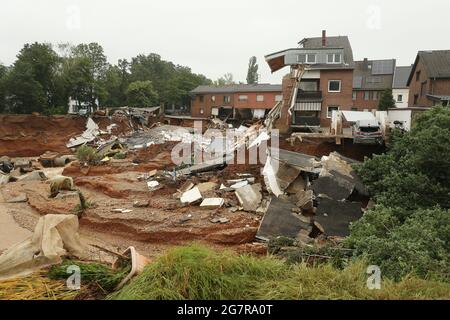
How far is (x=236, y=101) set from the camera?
46.7 metres

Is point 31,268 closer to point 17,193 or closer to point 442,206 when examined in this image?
point 442,206

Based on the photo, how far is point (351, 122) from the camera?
18969 millimetres

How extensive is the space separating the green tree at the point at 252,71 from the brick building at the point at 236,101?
2660 centimetres

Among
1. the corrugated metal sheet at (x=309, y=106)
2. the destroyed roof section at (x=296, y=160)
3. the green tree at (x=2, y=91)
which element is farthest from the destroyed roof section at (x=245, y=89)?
the destroyed roof section at (x=296, y=160)

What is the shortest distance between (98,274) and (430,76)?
102ft

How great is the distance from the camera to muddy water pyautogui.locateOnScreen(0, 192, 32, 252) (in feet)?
31.2

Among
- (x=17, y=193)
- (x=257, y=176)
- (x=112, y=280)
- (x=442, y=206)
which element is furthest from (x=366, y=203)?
(x=17, y=193)

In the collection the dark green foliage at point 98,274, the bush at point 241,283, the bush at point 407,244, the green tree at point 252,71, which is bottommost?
the bush at point 407,244

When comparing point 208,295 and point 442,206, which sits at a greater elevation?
point 208,295

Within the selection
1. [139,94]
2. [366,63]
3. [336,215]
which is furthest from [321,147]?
[139,94]

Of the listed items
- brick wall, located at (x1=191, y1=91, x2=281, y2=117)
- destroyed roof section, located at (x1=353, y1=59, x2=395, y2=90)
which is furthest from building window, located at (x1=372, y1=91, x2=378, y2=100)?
brick wall, located at (x1=191, y1=91, x2=281, y2=117)

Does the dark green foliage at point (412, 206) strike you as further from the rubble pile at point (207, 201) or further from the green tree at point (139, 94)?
the green tree at point (139, 94)

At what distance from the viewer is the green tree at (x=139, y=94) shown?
4925cm

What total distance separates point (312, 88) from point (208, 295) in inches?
1146
